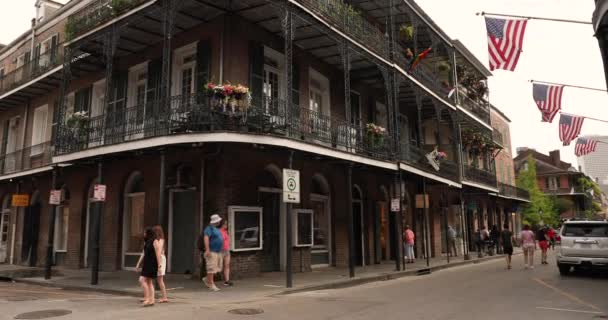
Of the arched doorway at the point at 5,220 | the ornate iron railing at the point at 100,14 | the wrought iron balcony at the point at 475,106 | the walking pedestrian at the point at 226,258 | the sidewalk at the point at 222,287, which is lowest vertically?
the sidewalk at the point at 222,287

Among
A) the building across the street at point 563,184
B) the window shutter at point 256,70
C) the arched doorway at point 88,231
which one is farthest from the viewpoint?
the building across the street at point 563,184

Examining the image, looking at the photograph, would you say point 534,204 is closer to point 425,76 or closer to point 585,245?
point 425,76

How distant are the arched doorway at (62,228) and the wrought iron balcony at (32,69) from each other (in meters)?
4.79

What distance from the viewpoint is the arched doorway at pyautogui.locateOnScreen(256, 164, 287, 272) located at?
Result: 560 inches

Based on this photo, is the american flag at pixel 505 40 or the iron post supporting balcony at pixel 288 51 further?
the american flag at pixel 505 40

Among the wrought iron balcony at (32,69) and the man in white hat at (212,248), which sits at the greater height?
the wrought iron balcony at (32,69)

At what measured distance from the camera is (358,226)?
18.4 m

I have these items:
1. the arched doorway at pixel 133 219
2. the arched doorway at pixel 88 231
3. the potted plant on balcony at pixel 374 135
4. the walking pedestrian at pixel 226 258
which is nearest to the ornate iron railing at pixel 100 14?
the arched doorway at pixel 133 219

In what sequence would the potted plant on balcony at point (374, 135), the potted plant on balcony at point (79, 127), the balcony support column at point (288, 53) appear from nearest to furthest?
1. the balcony support column at point (288, 53)
2. the potted plant on balcony at point (79, 127)
3. the potted plant on balcony at point (374, 135)

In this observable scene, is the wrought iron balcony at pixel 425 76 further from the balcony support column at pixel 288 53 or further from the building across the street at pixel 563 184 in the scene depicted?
the building across the street at pixel 563 184

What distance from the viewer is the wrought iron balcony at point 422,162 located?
1830cm

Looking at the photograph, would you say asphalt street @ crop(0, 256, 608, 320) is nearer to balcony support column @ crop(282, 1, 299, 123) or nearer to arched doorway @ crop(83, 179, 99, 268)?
arched doorway @ crop(83, 179, 99, 268)

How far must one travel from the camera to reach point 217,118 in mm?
11664

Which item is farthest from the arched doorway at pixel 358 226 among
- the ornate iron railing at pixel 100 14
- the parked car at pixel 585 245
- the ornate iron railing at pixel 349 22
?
the ornate iron railing at pixel 100 14
